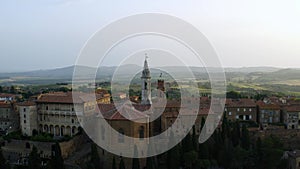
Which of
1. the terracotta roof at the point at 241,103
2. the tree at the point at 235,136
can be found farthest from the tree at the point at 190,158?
the terracotta roof at the point at 241,103

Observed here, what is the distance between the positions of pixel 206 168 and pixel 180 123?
9.66m

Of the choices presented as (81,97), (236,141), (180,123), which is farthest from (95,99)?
(236,141)

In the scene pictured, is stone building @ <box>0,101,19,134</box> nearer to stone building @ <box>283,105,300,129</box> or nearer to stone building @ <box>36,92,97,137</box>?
stone building @ <box>36,92,97,137</box>

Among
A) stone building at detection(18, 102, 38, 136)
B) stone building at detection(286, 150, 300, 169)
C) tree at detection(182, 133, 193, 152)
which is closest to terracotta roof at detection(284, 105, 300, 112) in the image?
stone building at detection(286, 150, 300, 169)

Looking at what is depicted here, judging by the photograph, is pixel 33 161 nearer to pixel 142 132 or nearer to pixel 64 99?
pixel 142 132

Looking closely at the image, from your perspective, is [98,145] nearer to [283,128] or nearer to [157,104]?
[157,104]

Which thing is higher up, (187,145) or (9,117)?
(9,117)

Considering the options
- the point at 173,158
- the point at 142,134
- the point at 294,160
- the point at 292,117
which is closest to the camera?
the point at 173,158

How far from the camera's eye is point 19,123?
4312 centimetres

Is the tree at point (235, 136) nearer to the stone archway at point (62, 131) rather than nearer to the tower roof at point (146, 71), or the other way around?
the tower roof at point (146, 71)

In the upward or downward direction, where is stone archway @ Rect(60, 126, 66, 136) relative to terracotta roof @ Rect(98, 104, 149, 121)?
downward

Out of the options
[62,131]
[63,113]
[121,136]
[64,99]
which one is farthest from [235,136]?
[64,99]

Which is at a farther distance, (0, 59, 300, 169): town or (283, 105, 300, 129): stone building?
(283, 105, 300, 129): stone building

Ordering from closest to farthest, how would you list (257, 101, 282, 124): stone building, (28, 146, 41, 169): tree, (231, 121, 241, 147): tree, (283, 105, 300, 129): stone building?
(28, 146, 41, 169): tree < (231, 121, 241, 147): tree < (283, 105, 300, 129): stone building < (257, 101, 282, 124): stone building
